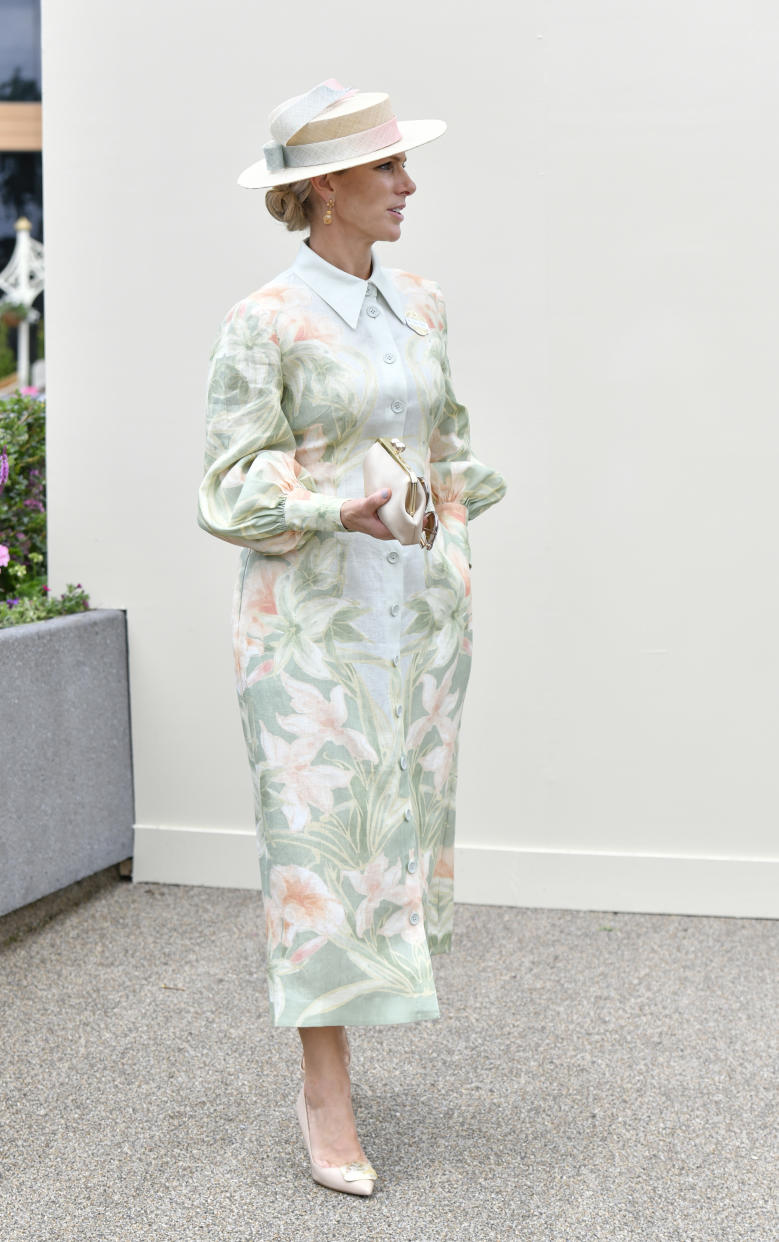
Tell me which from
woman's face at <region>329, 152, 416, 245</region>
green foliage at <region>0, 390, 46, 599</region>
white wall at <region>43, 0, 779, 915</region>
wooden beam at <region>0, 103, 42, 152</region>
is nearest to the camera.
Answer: woman's face at <region>329, 152, 416, 245</region>

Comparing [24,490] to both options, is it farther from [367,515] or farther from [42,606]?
[367,515]

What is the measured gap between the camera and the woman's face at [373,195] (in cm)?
260

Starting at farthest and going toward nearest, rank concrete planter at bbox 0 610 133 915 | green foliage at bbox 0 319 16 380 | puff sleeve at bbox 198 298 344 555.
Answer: green foliage at bbox 0 319 16 380
concrete planter at bbox 0 610 133 915
puff sleeve at bbox 198 298 344 555

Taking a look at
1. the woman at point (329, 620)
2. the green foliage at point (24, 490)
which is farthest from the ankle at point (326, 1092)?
the green foliage at point (24, 490)

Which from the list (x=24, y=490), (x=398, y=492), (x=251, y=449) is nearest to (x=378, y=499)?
→ (x=398, y=492)

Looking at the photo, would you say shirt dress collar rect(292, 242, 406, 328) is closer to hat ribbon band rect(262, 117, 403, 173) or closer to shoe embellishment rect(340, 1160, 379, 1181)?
hat ribbon band rect(262, 117, 403, 173)

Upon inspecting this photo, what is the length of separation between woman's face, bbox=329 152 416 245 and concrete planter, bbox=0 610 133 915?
177 centimetres

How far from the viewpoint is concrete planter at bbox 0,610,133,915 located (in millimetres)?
3959

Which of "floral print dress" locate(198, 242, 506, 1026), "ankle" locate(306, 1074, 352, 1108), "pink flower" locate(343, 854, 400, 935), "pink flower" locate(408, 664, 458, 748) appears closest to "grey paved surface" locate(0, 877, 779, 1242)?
"ankle" locate(306, 1074, 352, 1108)

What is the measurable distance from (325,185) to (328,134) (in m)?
0.10

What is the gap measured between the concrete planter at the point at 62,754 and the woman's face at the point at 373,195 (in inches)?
69.9

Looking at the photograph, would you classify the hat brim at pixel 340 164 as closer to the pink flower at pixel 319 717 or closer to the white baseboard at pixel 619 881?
the pink flower at pixel 319 717

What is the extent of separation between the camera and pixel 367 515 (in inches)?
93.5

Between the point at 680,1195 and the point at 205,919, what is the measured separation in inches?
76.5
